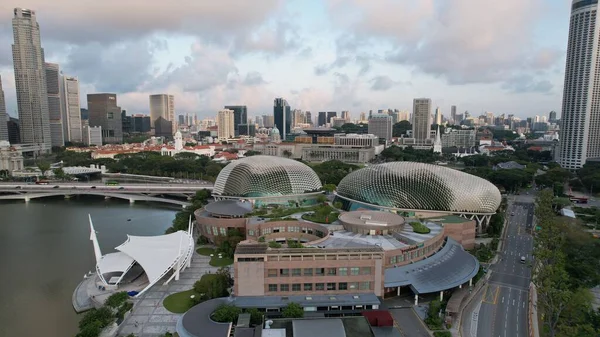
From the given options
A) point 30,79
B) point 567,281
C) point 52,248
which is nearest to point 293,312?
point 567,281

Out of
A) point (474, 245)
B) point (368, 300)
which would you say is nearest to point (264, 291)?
point (368, 300)

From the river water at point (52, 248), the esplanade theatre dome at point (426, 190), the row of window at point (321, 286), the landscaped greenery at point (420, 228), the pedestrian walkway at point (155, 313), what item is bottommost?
the river water at point (52, 248)

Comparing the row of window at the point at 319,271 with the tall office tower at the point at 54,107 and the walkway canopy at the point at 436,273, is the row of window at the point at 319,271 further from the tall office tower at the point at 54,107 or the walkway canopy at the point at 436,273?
the tall office tower at the point at 54,107

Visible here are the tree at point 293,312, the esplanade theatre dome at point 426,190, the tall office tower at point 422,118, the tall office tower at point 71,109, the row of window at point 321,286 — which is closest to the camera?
the tree at point 293,312

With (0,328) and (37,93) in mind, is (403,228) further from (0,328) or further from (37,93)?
(37,93)

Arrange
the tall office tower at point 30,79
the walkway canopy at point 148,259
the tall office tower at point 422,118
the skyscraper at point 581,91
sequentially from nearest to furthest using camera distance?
the walkway canopy at point 148,259, the skyscraper at point 581,91, the tall office tower at point 30,79, the tall office tower at point 422,118

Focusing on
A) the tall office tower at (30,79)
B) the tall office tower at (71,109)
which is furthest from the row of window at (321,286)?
the tall office tower at (71,109)

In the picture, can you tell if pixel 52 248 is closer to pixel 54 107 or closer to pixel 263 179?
pixel 263 179
